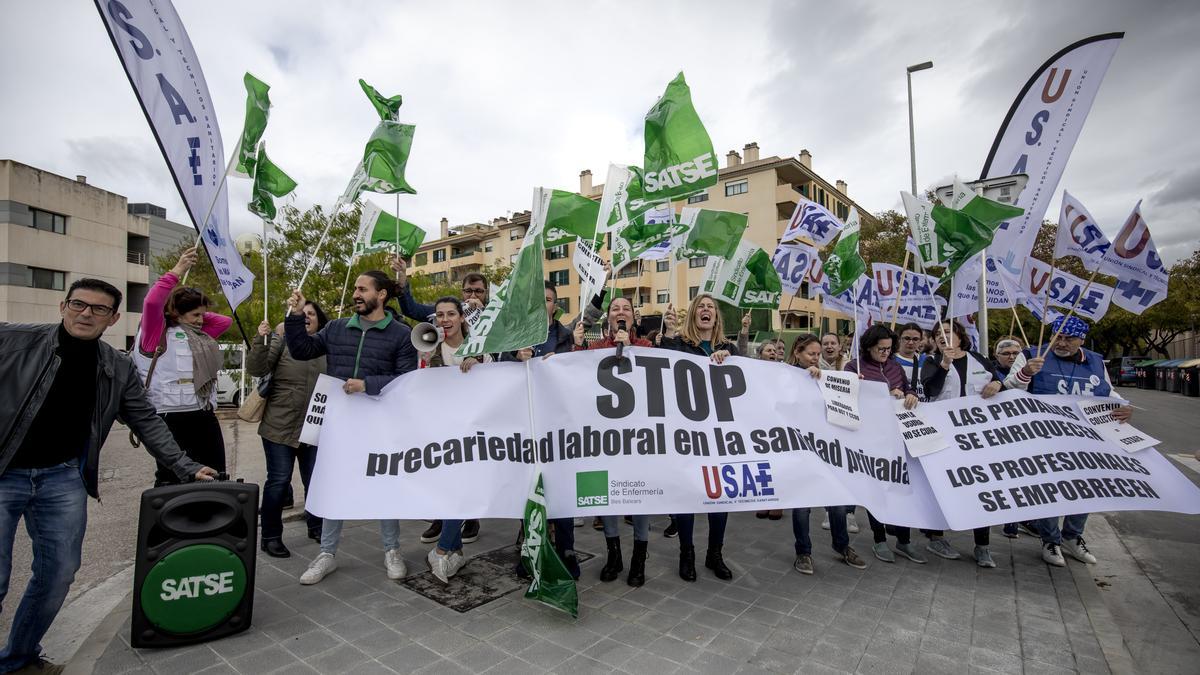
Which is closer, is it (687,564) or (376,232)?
(687,564)

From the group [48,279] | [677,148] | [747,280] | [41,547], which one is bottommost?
[41,547]

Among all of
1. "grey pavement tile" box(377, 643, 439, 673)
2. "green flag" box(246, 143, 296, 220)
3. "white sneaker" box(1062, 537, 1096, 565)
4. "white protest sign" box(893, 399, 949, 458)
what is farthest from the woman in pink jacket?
"white sneaker" box(1062, 537, 1096, 565)

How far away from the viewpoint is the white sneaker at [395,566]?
171 inches

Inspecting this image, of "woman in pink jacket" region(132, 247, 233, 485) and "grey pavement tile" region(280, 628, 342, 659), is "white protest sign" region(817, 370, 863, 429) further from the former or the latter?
"woman in pink jacket" region(132, 247, 233, 485)

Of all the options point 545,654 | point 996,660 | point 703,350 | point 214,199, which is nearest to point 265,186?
point 214,199

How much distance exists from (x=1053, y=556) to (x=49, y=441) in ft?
23.6

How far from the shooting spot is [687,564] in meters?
4.45

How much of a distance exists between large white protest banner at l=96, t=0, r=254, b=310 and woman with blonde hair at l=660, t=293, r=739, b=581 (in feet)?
11.7

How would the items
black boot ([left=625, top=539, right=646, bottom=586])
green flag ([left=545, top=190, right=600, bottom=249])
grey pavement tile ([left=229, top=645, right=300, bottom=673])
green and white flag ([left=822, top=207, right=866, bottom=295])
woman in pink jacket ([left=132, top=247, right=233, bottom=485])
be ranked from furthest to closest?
green and white flag ([left=822, top=207, right=866, bottom=295])
green flag ([left=545, top=190, right=600, bottom=249])
black boot ([left=625, top=539, right=646, bottom=586])
woman in pink jacket ([left=132, top=247, right=233, bottom=485])
grey pavement tile ([left=229, top=645, right=300, bottom=673])

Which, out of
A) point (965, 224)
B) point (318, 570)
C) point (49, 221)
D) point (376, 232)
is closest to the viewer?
point (318, 570)

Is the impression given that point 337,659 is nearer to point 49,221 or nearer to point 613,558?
point 613,558

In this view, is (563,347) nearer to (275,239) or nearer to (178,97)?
(178,97)

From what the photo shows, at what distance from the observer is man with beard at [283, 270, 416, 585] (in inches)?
172

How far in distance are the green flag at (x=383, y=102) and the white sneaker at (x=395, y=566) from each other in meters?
3.83
